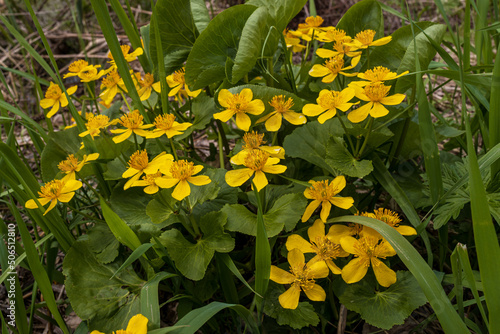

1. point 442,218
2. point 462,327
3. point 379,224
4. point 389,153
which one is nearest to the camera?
point 462,327

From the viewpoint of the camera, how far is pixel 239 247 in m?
1.41

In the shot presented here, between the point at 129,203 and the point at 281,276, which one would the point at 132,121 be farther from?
the point at 281,276

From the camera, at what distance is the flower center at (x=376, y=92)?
1036 mm

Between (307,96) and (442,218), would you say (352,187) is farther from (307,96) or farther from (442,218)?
(307,96)

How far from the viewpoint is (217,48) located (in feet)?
4.25

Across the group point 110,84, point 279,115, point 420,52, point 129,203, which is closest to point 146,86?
point 110,84

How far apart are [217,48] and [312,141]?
414 millimetres

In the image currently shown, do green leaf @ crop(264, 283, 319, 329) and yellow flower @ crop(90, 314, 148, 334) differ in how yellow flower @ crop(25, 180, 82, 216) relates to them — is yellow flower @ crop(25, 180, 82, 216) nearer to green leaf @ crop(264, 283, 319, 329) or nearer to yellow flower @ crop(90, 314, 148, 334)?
yellow flower @ crop(90, 314, 148, 334)

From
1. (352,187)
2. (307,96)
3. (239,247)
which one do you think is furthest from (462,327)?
(307,96)

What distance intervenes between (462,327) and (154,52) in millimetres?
1212

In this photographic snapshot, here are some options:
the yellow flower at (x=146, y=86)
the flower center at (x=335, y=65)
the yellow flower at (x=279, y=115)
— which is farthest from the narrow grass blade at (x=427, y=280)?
the yellow flower at (x=146, y=86)

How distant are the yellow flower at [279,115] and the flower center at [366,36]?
0.90 ft

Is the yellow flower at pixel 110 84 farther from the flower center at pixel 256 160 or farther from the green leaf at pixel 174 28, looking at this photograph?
the flower center at pixel 256 160

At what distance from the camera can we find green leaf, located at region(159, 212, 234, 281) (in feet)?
3.39
